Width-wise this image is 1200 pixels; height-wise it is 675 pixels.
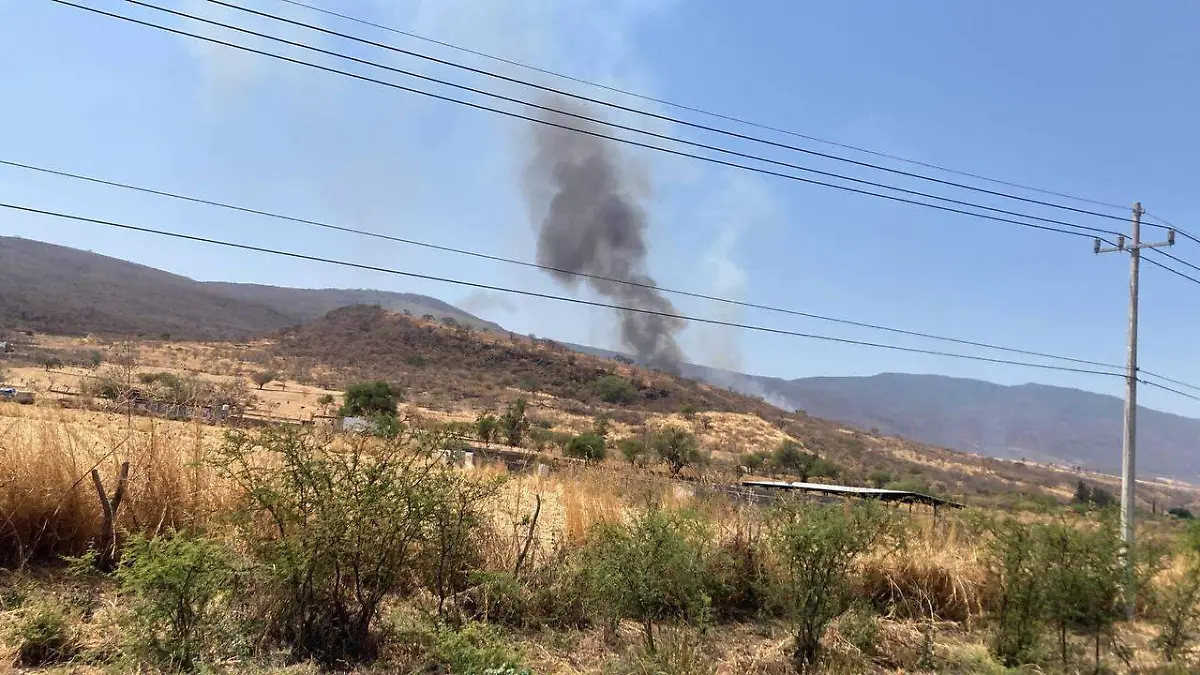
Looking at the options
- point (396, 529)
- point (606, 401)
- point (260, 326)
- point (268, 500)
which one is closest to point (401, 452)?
point (396, 529)

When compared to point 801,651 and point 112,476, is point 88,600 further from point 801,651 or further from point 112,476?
point 801,651

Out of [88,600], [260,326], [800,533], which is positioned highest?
[260,326]

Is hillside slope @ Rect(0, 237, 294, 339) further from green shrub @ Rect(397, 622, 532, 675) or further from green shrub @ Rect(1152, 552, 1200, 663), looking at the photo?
green shrub @ Rect(1152, 552, 1200, 663)

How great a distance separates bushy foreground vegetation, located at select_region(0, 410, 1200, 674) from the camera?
231 inches

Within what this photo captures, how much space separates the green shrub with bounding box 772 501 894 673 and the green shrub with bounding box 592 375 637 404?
65548 mm

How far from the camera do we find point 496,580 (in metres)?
7.55

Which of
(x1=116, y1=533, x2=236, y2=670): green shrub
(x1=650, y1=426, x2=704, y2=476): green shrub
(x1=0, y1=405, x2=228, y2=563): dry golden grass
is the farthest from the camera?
(x1=650, y1=426, x2=704, y2=476): green shrub

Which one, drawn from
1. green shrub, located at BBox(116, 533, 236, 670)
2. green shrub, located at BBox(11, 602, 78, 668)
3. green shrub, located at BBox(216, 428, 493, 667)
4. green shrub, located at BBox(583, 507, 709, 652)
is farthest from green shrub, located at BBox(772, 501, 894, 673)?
green shrub, located at BBox(11, 602, 78, 668)

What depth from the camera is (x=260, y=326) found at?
142 metres

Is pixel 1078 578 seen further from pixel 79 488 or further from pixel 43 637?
pixel 79 488

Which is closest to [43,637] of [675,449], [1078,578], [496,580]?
[496,580]

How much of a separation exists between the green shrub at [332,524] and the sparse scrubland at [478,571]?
0.02 meters

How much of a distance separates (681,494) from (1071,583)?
16.5ft

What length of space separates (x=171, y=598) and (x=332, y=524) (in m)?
1.22
